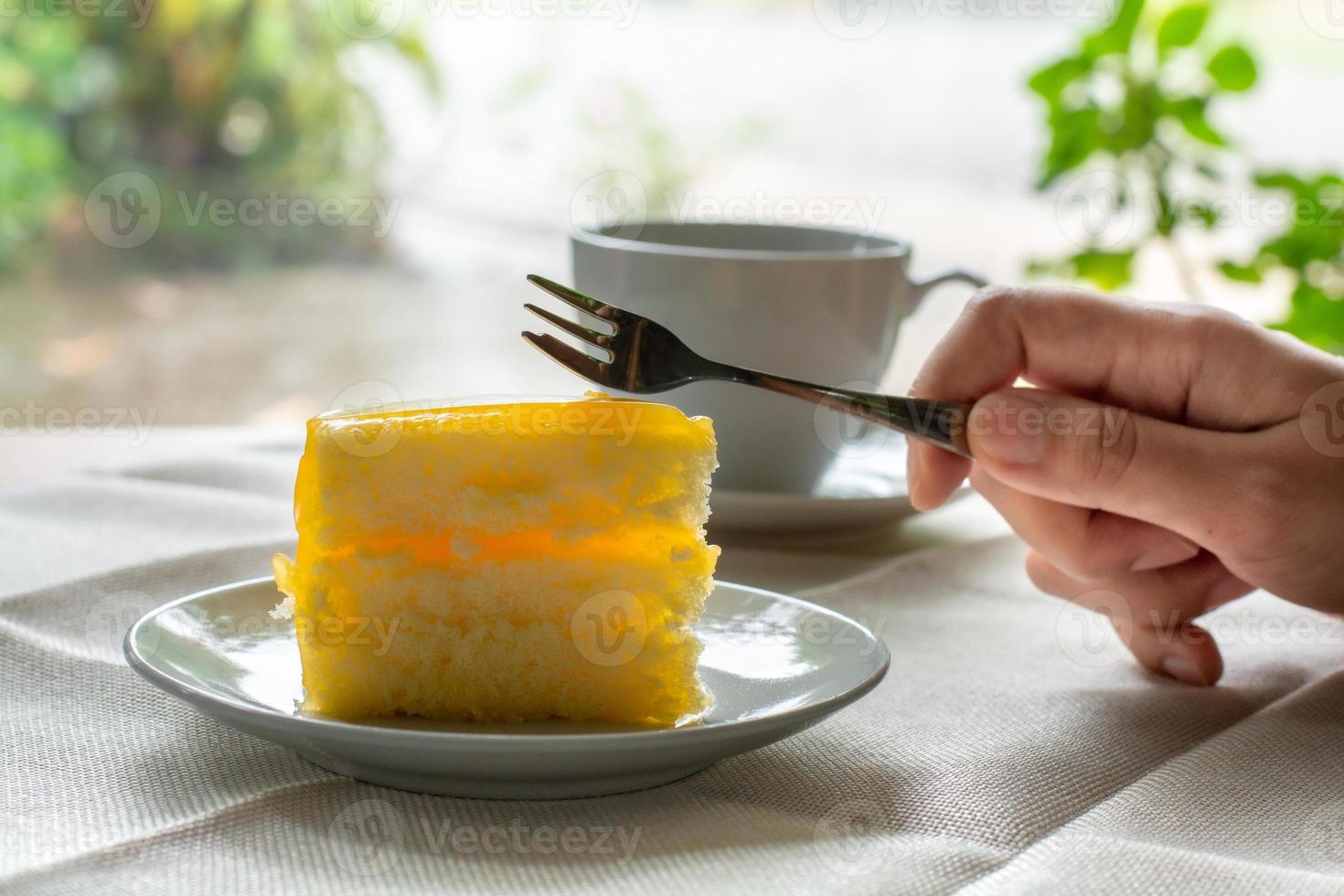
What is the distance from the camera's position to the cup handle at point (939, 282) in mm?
1209

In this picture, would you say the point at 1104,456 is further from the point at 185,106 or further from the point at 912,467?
the point at 185,106

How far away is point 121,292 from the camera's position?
3381 mm

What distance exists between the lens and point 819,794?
622 mm

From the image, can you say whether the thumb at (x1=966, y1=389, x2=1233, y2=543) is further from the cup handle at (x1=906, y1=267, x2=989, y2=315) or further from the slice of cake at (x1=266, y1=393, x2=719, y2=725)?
the cup handle at (x1=906, y1=267, x2=989, y2=315)

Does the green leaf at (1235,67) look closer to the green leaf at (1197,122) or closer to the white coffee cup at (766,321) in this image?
Result: the green leaf at (1197,122)

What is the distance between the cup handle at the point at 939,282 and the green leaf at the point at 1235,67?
0.53 metres

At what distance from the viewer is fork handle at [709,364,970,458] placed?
0.79 meters

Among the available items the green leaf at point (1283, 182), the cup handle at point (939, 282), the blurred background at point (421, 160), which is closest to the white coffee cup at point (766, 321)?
the cup handle at point (939, 282)

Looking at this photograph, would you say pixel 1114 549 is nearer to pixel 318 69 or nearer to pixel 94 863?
pixel 94 863

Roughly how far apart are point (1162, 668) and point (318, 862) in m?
0.55

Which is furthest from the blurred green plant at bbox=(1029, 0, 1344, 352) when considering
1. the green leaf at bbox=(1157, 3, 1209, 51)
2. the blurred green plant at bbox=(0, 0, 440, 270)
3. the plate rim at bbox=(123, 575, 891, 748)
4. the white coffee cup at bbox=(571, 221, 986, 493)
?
the blurred green plant at bbox=(0, 0, 440, 270)

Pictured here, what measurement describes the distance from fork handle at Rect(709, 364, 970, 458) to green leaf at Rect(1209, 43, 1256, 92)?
927 millimetres

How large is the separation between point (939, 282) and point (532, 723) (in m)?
0.72

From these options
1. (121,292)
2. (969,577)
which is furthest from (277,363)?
(969,577)
